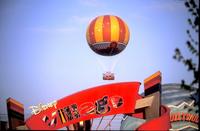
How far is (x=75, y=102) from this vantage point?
2475 centimetres

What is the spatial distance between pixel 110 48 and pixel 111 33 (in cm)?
114

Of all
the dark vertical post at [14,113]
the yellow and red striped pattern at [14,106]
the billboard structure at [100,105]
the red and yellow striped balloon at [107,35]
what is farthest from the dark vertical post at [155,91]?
the yellow and red striped pattern at [14,106]

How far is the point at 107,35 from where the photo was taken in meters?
28.7

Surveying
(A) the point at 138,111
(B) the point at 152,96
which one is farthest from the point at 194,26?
(A) the point at 138,111

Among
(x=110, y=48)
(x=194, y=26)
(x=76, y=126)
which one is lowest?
(x=76, y=126)

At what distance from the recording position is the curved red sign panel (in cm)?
2438

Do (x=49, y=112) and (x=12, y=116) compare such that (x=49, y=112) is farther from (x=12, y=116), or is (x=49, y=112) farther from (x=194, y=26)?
(x=194, y=26)

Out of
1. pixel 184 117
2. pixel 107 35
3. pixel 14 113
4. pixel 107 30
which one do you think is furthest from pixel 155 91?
pixel 184 117

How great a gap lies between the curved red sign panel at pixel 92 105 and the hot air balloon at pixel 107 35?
5.19 metres

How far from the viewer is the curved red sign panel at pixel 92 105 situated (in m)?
24.4

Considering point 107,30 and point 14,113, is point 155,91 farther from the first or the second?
point 14,113

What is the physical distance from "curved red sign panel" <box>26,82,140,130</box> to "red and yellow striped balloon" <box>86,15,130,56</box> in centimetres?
519

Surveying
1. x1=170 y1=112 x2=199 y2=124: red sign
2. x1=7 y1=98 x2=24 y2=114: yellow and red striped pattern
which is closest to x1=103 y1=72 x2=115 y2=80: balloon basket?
x1=7 y1=98 x2=24 y2=114: yellow and red striped pattern

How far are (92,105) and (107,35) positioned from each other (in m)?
6.48
